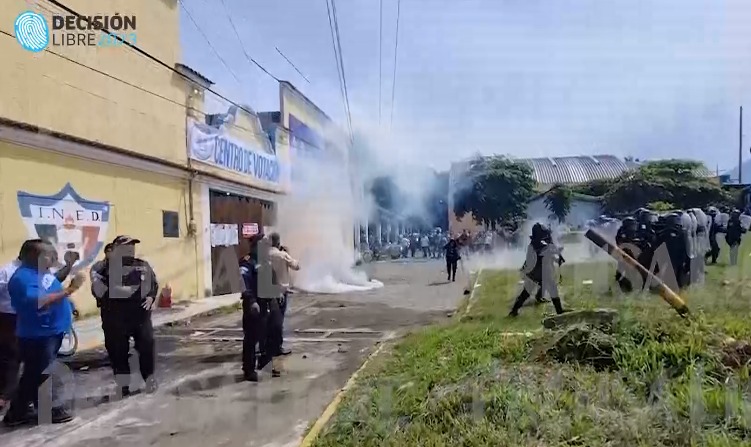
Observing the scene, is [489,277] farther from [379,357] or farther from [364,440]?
[364,440]

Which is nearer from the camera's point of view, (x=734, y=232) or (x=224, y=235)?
(x=734, y=232)

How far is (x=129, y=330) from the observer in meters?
6.47

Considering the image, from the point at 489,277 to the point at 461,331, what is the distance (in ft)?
30.2

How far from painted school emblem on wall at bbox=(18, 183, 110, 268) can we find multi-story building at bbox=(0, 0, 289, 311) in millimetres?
24

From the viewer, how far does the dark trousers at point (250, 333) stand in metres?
6.82

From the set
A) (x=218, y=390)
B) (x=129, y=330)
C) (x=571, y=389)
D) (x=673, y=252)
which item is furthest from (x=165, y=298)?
(x=571, y=389)

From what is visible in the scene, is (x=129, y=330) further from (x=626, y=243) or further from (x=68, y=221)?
(x=626, y=243)

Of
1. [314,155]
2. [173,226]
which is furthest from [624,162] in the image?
[173,226]

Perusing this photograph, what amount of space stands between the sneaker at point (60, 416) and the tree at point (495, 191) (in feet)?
114

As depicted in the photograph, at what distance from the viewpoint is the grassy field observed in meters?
3.98

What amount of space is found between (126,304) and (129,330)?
0.26 metres

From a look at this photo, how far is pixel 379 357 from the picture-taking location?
24.6ft

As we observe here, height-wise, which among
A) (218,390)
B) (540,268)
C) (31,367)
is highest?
(540,268)

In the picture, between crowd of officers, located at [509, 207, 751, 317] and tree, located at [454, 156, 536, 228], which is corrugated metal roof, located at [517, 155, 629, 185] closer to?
tree, located at [454, 156, 536, 228]
